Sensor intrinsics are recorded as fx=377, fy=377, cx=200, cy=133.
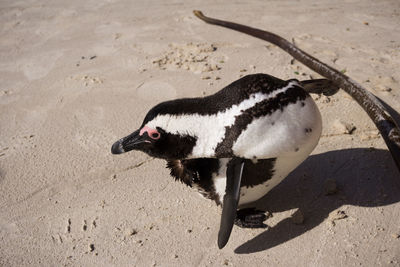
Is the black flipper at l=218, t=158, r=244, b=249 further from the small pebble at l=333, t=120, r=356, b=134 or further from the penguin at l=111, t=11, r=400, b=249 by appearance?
the small pebble at l=333, t=120, r=356, b=134

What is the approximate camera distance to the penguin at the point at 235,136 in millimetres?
1291

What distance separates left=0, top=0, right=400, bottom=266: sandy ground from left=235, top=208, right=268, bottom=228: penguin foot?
0.10ft

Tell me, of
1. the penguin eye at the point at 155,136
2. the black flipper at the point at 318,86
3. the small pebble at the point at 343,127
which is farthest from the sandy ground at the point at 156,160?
the penguin eye at the point at 155,136

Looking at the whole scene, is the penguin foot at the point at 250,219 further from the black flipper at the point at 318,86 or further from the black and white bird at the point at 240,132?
the black flipper at the point at 318,86

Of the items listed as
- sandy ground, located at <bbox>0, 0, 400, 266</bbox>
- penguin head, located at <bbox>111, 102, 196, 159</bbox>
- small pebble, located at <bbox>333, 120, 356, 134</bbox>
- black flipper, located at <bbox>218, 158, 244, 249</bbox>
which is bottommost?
sandy ground, located at <bbox>0, 0, 400, 266</bbox>

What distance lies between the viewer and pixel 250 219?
5.19 ft

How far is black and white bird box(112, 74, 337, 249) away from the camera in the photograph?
1.29 metres

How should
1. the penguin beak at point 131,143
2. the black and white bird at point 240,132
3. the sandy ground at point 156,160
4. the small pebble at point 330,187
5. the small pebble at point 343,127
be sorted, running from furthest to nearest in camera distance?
the small pebble at point 343,127
the small pebble at point 330,187
the sandy ground at point 156,160
the penguin beak at point 131,143
the black and white bird at point 240,132

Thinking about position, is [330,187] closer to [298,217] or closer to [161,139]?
[298,217]

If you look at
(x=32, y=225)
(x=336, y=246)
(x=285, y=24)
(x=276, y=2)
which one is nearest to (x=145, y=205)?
(x=32, y=225)

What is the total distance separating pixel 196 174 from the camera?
1461 millimetres

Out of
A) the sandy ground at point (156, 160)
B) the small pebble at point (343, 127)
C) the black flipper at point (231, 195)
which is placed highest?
the black flipper at point (231, 195)

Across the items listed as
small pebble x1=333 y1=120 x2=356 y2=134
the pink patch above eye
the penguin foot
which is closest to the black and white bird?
the pink patch above eye

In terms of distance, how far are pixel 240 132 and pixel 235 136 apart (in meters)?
0.02
